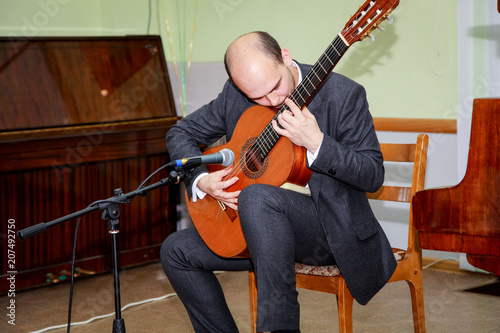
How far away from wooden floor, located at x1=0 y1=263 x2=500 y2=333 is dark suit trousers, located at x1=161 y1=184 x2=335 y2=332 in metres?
0.74

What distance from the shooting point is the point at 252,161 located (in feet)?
6.06

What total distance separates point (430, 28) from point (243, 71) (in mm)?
1755

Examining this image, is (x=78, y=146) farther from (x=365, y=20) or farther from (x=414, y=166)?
(x=365, y=20)

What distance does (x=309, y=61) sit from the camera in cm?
361

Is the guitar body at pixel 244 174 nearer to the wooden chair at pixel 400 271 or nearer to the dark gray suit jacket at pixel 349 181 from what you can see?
the dark gray suit jacket at pixel 349 181

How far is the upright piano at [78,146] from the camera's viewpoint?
3.13 m

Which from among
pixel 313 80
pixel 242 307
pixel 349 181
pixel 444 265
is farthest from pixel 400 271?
pixel 444 265

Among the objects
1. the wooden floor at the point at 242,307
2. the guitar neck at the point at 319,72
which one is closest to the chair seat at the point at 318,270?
the guitar neck at the point at 319,72

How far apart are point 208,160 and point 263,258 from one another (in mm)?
296

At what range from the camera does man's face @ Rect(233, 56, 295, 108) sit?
175cm

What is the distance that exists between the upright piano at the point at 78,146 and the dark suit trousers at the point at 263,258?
141 centimetres

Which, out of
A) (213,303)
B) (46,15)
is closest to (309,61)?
(46,15)

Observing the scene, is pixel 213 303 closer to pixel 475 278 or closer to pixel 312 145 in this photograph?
pixel 312 145

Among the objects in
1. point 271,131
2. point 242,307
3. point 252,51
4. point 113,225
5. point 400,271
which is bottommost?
point 242,307
